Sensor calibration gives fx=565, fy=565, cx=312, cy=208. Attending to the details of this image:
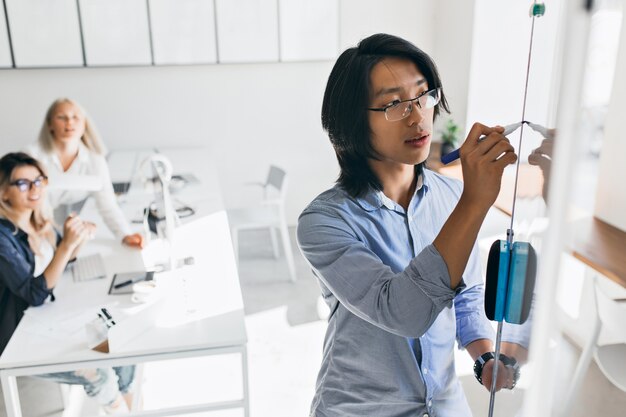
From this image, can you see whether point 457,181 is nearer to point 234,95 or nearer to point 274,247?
point 274,247

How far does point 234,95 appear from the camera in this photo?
4539mm

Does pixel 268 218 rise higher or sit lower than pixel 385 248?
lower

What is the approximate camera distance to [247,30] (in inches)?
173

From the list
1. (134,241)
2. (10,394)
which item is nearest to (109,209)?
(134,241)

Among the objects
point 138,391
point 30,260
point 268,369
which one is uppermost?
point 30,260

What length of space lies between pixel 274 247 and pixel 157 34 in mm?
1849

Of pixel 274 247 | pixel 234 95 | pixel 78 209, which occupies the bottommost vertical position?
pixel 274 247

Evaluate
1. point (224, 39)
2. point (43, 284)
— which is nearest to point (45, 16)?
point (224, 39)

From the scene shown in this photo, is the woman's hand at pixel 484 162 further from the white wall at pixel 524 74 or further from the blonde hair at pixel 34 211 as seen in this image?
the blonde hair at pixel 34 211

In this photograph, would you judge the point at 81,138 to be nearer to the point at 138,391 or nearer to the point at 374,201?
the point at 138,391

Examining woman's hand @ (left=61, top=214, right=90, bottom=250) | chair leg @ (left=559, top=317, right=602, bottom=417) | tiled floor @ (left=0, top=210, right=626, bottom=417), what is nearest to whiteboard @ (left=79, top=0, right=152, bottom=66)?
tiled floor @ (left=0, top=210, right=626, bottom=417)

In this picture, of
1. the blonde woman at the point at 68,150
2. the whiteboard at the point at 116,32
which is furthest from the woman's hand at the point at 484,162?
the whiteboard at the point at 116,32

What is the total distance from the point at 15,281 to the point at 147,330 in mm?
575

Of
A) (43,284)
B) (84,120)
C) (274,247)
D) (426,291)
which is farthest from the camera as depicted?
(274,247)
